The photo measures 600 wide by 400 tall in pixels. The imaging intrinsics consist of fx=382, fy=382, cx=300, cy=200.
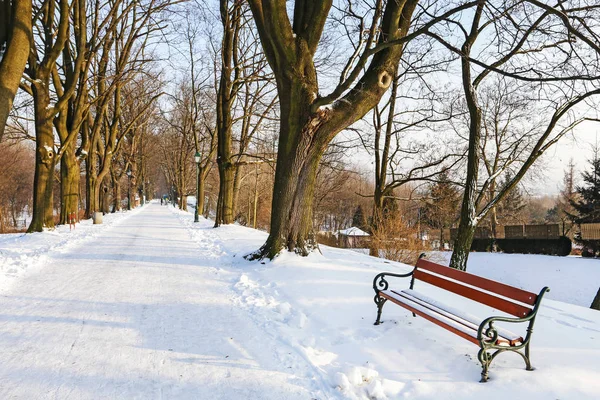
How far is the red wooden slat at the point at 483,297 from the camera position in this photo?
358cm

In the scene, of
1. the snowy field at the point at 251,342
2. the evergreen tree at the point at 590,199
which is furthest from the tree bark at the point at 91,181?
the evergreen tree at the point at 590,199

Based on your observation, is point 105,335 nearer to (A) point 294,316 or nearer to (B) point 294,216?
→ (A) point 294,316

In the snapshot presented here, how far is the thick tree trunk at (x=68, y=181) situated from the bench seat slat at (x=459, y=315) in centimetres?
1667

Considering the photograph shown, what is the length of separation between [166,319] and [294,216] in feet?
13.1

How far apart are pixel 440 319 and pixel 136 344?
314cm

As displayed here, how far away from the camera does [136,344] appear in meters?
4.02

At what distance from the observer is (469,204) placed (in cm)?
1048

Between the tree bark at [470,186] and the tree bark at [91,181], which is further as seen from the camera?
the tree bark at [91,181]

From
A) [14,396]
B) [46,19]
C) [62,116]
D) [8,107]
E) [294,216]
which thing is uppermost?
[46,19]

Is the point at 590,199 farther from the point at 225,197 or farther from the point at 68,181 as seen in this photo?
the point at 68,181

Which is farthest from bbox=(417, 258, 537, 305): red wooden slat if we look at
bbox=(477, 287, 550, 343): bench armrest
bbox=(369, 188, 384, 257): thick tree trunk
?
bbox=(369, 188, 384, 257): thick tree trunk

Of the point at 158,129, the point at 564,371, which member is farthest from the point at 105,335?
the point at 158,129

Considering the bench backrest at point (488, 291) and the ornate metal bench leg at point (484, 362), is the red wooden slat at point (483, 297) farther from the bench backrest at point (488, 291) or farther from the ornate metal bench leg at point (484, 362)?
the ornate metal bench leg at point (484, 362)

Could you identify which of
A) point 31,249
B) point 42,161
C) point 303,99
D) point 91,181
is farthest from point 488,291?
point 91,181
